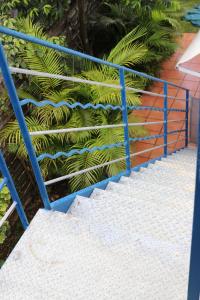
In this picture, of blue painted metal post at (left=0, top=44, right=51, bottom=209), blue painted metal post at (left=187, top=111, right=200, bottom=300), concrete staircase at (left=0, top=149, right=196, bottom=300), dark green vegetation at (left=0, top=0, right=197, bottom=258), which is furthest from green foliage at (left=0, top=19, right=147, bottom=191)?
blue painted metal post at (left=187, top=111, right=200, bottom=300)

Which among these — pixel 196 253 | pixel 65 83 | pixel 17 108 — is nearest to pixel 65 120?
pixel 65 83

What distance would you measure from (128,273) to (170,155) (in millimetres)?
2757

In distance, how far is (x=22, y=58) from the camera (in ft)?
12.0

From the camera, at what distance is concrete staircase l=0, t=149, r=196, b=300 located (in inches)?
57.4

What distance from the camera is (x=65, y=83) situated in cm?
402

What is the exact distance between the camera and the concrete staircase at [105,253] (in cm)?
146

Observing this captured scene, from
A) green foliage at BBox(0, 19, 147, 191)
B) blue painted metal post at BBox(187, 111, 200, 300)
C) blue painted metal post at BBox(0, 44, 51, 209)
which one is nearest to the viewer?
blue painted metal post at BBox(187, 111, 200, 300)

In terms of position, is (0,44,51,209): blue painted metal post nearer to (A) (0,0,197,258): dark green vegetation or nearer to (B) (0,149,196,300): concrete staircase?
(B) (0,149,196,300): concrete staircase

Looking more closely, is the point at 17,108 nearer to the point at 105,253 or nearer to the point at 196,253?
the point at 105,253

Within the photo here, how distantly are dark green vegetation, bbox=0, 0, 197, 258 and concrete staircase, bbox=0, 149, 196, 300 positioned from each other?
4.59ft

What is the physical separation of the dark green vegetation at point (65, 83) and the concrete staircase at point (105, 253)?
55.1 inches

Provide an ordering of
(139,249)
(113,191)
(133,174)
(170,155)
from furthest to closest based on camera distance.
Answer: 1. (170,155)
2. (133,174)
3. (113,191)
4. (139,249)

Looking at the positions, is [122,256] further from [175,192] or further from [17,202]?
[175,192]

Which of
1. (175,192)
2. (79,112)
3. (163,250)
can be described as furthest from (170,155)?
(163,250)
